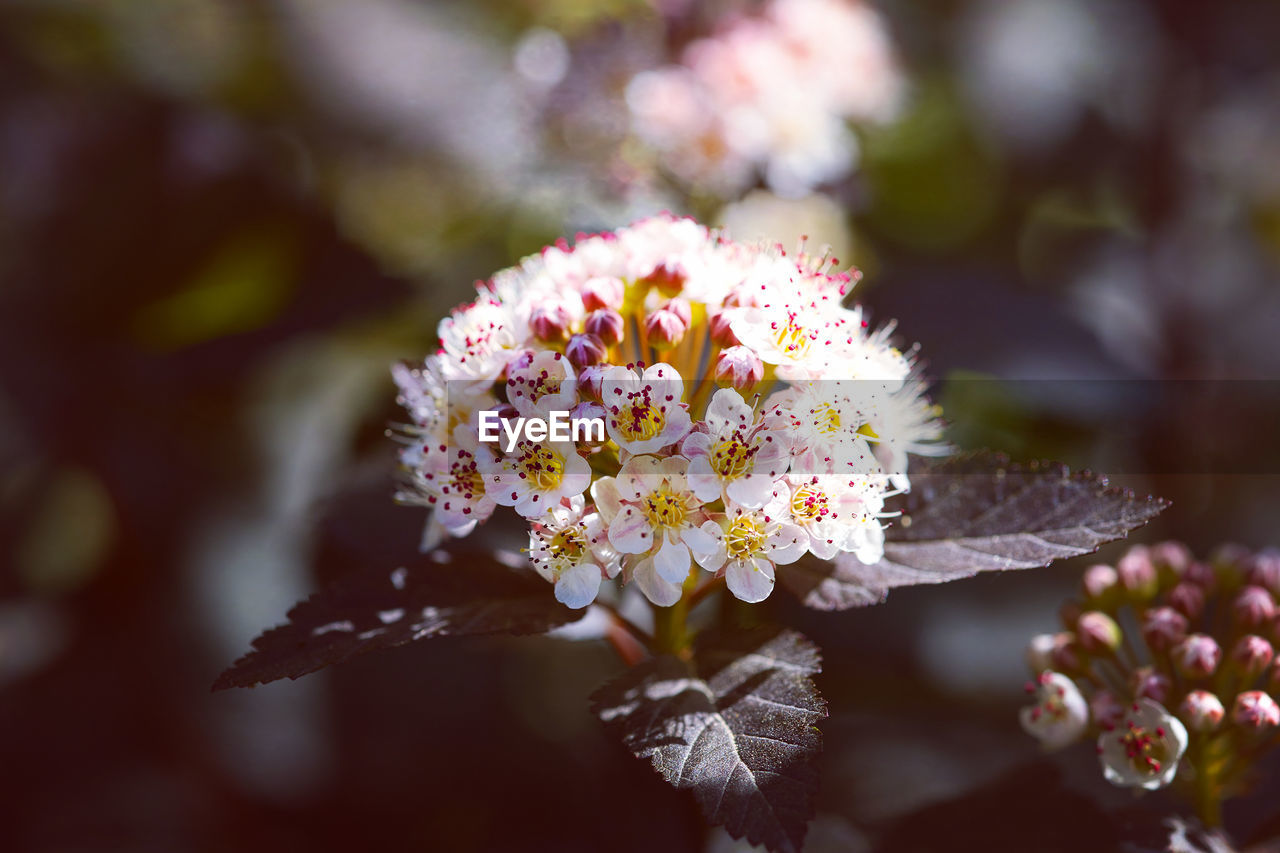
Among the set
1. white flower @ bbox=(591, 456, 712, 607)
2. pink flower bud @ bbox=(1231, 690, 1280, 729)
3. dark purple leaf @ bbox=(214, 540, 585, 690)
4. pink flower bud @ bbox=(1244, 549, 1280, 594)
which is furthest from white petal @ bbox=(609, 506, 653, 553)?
pink flower bud @ bbox=(1244, 549, 1280, 594)

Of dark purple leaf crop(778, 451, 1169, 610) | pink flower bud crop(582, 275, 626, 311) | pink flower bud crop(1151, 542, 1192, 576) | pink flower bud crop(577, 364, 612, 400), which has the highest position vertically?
pink flower bud crop(582, 275, 626, 311)

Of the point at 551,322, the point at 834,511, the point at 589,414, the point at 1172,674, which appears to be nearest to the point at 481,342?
the point at 551,322

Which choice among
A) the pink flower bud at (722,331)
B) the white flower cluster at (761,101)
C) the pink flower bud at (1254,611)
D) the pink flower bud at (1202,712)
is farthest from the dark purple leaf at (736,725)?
the white flower cluster at (761,101)

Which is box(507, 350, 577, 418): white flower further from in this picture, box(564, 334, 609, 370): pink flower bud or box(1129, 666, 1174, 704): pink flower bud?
box(1129, 666, 1174, 704): pink flower bud

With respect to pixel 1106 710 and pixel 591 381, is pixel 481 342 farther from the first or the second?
pixel 1106 710

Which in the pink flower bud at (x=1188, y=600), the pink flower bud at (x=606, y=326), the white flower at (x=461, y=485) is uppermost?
the pink flower bud at (x=606, y=326)

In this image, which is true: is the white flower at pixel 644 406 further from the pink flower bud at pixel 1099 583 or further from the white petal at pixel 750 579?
the pink flower bud at pixel 1099 583
